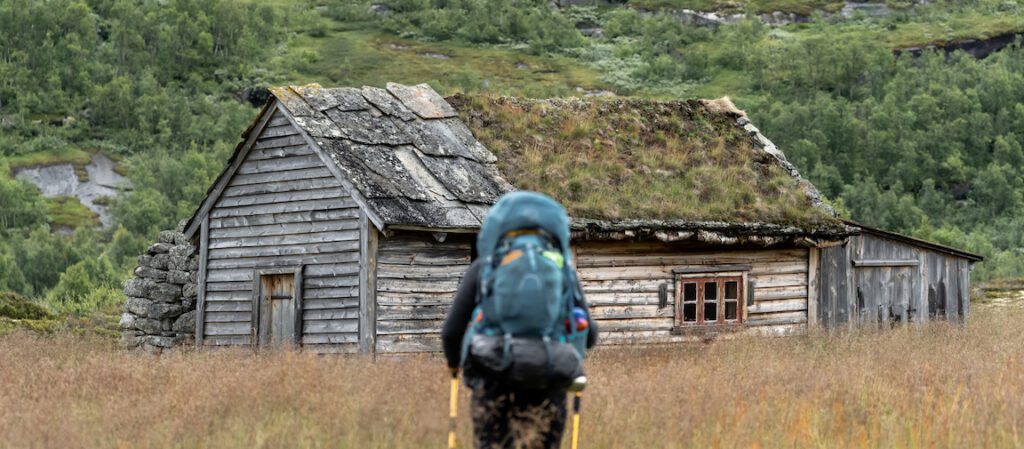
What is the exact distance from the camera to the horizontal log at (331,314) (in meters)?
16.5

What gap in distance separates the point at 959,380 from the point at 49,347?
11887 mm

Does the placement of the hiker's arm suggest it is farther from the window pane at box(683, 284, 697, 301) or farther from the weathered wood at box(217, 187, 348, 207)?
the window pane at box(683, 284, 697, 301)

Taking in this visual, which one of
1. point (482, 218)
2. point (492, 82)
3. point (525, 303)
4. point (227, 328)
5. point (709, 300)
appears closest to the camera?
point (525, 303)

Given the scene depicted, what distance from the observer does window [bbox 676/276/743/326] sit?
19078 mm

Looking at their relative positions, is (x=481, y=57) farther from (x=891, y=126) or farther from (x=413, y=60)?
(x=891, y=126)

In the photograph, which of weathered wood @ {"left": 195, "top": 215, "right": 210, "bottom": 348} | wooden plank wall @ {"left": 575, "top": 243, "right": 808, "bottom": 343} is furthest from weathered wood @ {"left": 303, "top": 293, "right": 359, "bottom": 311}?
wooden plank wall @ {"left": 575, "top": 243, "right": 808, "bottom": 343}

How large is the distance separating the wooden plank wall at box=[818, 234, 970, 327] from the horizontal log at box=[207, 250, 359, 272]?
7.87 metres

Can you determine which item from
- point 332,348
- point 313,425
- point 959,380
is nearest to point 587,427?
point 313,425

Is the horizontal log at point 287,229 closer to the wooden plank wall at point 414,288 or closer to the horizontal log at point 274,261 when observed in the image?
the horizontal log at point 274,261

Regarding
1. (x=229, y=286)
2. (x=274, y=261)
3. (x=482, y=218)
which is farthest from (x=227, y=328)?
(x=482, y=218)

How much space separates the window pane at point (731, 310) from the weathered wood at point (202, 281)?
747cm

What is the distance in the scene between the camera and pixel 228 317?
1822 centimetres

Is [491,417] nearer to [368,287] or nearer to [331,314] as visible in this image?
[368,287]

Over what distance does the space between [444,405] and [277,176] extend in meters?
9.70
